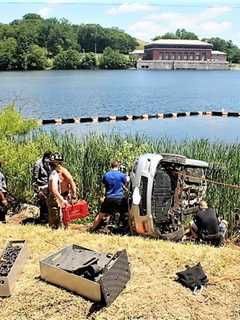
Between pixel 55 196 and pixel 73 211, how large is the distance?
48 centimetres

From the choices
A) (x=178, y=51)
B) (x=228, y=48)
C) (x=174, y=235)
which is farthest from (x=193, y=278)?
(x=228, y=48)

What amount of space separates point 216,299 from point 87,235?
237 centimetres

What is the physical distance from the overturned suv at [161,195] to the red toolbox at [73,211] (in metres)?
0.91

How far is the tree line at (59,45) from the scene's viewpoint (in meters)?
102

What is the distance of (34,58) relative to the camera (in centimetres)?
10338

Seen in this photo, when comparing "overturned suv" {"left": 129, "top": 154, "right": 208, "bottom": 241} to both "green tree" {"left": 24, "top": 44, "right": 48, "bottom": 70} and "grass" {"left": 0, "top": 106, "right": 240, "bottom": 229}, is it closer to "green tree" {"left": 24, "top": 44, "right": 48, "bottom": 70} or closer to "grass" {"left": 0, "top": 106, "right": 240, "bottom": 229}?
"grass" {"left": 0, "top": 106, "right": 240, "bottom": 229}

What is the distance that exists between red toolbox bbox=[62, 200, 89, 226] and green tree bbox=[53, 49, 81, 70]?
338 ft

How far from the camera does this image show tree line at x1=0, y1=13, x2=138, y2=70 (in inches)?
4026

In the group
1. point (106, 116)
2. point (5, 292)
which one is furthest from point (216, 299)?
point (106, 116)

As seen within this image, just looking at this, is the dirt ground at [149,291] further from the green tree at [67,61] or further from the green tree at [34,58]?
the green tree at [67,61]

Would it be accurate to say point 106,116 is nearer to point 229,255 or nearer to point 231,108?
point 231,108

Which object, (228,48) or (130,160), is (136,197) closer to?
(130,160)

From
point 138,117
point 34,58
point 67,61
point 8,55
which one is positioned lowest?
point 67,61

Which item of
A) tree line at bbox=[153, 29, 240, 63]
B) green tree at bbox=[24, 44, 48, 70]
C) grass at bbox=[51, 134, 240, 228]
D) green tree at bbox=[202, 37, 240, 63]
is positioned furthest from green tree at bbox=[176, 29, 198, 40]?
grass at bbox=[51, 134, 240, 228]
